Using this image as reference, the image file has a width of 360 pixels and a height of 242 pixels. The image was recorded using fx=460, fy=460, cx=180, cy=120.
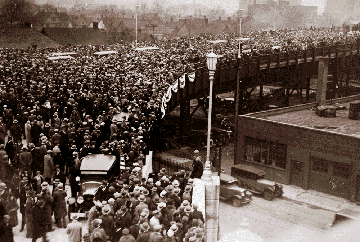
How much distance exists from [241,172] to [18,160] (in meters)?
14.4

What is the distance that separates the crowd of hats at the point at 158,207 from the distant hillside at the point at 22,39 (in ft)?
209

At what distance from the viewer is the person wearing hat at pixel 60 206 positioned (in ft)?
48.8

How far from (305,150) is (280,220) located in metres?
7.89

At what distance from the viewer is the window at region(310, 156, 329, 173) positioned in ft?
98.7

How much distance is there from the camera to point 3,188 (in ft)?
46.1

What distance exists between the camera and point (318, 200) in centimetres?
2859

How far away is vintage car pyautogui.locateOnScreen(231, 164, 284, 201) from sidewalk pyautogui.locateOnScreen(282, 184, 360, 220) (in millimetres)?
1411

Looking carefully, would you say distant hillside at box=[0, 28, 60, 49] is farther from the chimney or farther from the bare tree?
the chimney

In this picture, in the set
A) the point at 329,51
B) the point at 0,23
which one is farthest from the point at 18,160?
the point at 0,23

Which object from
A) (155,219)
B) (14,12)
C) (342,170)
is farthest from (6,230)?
(14,12)

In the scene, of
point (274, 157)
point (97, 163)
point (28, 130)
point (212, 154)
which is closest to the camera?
point (97, 163)

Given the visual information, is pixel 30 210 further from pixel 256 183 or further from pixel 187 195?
pixel 256 183

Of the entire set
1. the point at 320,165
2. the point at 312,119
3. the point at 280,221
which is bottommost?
the point at 280,221

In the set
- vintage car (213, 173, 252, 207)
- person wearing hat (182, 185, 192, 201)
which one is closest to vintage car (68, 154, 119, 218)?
person wearing hat (182, 185, 192, 201)
